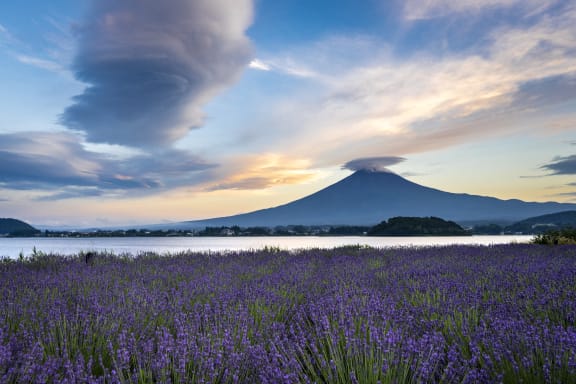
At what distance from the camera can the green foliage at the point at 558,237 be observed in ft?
41.0

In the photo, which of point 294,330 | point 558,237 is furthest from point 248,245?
point 294,330

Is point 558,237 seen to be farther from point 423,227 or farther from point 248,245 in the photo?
point 423,227

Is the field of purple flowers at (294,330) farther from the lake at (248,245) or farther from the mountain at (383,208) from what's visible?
the mountain at (383,208)

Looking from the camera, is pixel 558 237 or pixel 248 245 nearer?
pixel 558 237

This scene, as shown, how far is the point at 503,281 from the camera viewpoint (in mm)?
5078

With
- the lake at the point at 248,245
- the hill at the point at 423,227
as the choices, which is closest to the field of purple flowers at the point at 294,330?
the lake at the point at 248,245

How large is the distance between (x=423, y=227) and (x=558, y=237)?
3908 cm

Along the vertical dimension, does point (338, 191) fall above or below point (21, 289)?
above

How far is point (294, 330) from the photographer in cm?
341

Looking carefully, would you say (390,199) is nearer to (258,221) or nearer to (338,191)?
(338,191)

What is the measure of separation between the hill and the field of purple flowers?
46319 millimetres

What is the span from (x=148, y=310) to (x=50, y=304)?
3.51 feet

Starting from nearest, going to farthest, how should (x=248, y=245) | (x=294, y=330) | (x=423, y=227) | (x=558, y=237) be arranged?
(x=294, y=330)
(x=558, y=237)
(x=248, y=245)
(x=423, y=227)

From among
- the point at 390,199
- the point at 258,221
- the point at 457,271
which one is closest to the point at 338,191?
the point at 390,199
